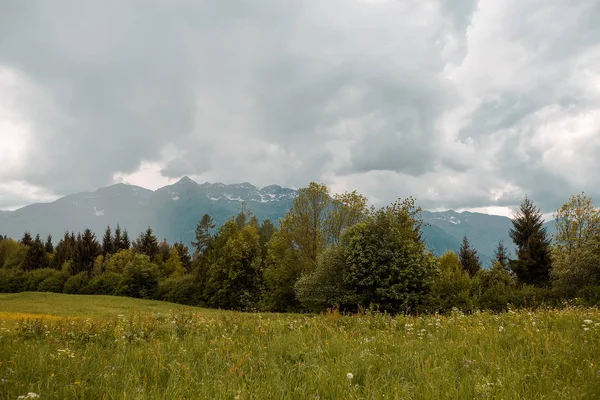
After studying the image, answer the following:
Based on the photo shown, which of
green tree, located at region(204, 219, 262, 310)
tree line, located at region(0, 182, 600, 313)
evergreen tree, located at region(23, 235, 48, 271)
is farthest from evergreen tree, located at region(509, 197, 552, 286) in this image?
evergreen tree, located at region(23, 235, 48, 271)

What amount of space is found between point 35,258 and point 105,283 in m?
42.0

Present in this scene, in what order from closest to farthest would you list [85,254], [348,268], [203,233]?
[348,268] → [203,233] → [85,254]

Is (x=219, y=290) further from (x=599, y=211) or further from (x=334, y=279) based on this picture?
(x=599, y=211)

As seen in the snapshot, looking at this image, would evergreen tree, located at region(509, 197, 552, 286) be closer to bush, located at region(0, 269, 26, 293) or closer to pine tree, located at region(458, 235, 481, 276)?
pine tree, located at region(458, 235, 481, 276)

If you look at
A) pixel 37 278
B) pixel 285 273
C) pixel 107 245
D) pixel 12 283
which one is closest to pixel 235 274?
pixel 285 273

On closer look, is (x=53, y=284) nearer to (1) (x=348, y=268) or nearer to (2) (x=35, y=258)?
(2) (x=35, y=258)

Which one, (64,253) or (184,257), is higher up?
(64,253)

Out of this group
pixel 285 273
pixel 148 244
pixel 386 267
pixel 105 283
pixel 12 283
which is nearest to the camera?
pixel 386 267

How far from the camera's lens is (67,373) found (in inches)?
194

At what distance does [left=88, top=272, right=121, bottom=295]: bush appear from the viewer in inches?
2564

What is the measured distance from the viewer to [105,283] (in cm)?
6631

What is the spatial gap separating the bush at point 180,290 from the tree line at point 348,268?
0.18m

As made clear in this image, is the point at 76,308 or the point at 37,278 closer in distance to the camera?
the point at 76,308

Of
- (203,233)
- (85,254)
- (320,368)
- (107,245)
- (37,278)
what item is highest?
(203,233)
